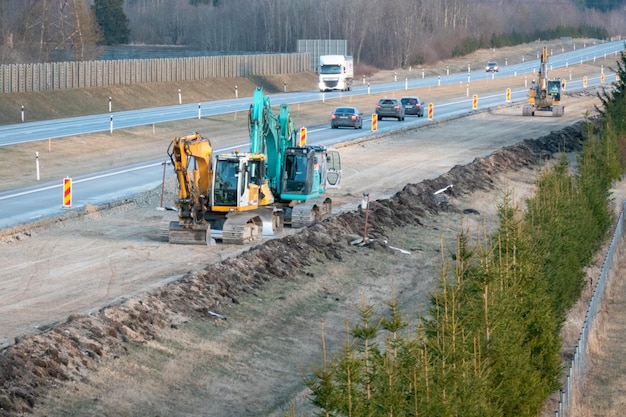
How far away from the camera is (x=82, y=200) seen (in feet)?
126

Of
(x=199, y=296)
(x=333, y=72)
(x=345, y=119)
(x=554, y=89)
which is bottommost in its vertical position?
(x=199, y=296)

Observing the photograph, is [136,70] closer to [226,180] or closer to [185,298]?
[226,180]

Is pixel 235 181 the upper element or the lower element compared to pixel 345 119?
upper

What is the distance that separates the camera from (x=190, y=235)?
3022 cm

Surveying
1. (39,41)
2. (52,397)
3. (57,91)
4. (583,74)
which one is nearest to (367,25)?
(583,74)

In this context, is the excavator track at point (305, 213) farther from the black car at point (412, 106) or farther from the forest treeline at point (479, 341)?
the black car at point (412, 106)

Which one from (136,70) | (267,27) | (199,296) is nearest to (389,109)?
(136,70)

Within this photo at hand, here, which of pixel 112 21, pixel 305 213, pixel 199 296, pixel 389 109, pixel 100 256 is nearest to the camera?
pixel 199 296

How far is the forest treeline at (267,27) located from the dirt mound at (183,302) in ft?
191

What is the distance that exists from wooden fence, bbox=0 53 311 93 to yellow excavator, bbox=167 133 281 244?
38660 mm

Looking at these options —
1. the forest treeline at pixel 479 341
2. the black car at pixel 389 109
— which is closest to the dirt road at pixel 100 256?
the forest treeline at pixel 479 341

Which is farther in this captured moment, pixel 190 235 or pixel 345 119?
pixel 345 119

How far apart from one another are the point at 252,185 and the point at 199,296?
249 inches

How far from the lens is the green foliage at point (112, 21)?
12988 centimetres
